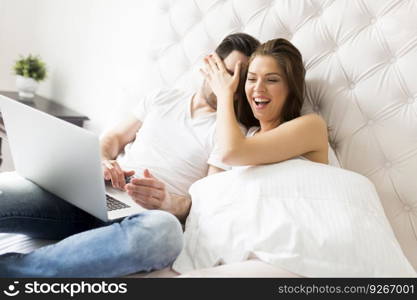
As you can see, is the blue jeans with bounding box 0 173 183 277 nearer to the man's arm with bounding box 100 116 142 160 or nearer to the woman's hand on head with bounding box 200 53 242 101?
the woman's hand on head with bounding box 200 53 242 101

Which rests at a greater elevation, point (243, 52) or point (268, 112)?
point (243, 52)

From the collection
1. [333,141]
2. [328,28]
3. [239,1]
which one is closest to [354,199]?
[333,141]

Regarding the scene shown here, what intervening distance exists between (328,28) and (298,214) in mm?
654

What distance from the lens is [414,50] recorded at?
119 centimetres

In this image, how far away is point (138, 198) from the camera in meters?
1.20

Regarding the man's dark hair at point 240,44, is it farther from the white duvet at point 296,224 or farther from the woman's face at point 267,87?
the white duvet at point 296,224

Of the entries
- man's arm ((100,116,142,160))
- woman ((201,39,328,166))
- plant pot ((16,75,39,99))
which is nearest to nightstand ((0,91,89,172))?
plant pot ((16,75,39,99))

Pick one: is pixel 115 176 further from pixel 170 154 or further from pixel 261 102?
pixel 261 102

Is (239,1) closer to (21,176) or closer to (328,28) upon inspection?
(328,28)

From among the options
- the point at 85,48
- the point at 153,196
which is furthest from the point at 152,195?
the point at 85,48

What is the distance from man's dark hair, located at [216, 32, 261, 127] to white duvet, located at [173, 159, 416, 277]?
34 cm

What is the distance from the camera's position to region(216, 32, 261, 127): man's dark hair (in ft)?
4.78

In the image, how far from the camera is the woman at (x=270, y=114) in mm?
1188

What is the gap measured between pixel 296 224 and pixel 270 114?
443 mm
